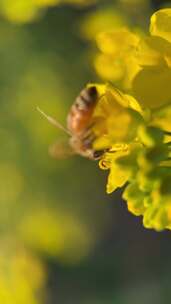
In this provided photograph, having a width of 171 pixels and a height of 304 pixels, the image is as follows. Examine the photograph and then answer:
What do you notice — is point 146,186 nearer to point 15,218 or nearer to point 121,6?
point 121,6

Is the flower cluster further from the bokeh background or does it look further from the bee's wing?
the bokeh background

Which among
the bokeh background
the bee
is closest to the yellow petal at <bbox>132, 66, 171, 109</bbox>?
the bee

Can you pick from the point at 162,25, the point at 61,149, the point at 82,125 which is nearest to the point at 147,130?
the point at 162,25

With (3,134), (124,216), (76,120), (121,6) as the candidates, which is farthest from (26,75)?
(76,120)

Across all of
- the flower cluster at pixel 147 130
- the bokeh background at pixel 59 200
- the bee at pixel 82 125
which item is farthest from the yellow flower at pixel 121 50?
the bokeh background at pixel 59 200

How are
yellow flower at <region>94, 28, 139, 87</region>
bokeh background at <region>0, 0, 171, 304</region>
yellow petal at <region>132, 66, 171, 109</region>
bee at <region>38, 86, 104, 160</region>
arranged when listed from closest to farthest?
1. yellow petal at <region>132, 66, 171, 109</region>
2. bee at <region>38, 86, 104, 160</region>
3. yellow flower at <region>94, 28, 139, 87</region>
4. bokeh background at <region>0, 0, 171, 304</region>

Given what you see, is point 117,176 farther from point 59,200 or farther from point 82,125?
point 59,200
